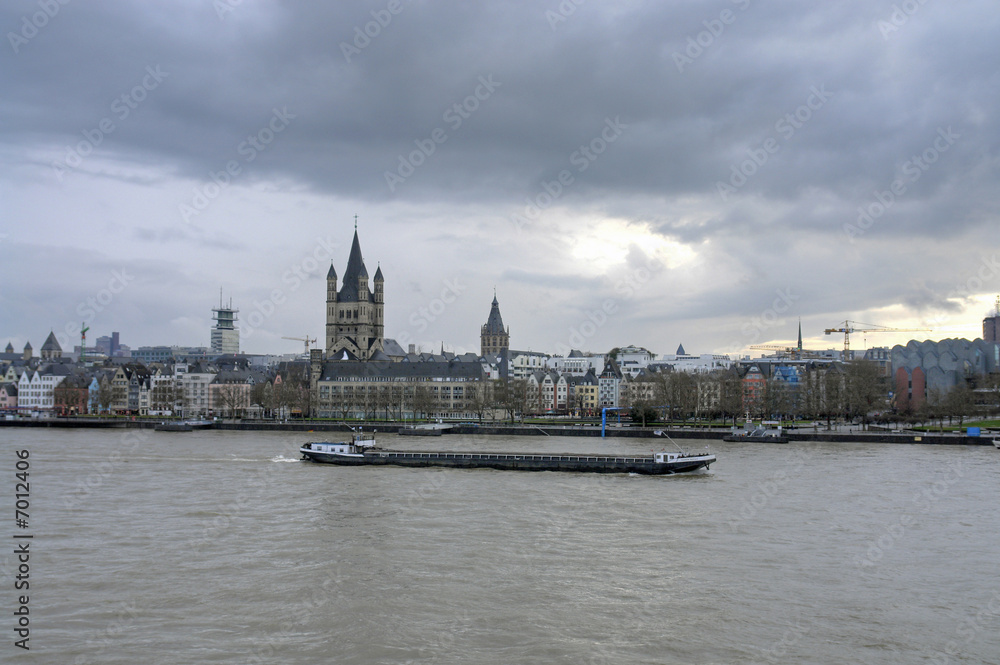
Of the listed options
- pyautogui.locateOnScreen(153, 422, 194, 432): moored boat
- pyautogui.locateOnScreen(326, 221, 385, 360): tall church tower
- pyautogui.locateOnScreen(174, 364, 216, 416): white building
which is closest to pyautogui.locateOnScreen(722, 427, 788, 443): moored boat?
pyautogui.locateOnScreen(153, 422, 194, 432): moored boat

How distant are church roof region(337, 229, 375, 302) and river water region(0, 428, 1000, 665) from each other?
125 m

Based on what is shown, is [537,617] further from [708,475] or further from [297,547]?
[708,475]

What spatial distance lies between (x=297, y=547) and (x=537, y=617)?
11516mm

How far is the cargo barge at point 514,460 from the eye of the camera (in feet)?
194

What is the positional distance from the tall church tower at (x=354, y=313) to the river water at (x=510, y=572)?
120327 millimetres

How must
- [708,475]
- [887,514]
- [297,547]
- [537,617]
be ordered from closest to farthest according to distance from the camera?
[537,617] → [297,547] → [887,514] → [708,475]

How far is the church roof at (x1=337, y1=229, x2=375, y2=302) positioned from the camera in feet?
573

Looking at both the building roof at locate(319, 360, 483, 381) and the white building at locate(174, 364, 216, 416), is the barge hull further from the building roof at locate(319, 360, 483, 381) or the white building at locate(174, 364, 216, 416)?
the white building at locate(174, 364, 216, 416)

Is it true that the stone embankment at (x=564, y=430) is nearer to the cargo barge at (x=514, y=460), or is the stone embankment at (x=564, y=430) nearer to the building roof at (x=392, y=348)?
the cargo barge at (x=514, y=460)

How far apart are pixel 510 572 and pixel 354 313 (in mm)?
149263

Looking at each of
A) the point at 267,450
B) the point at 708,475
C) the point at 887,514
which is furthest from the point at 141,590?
the point at 267,450

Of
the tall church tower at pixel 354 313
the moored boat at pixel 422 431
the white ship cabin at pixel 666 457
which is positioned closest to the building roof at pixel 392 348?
the tall church tower at pixel 354 313

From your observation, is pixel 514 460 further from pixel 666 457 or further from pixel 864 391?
pixel 864 391

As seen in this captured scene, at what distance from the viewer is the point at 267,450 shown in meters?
76.4
